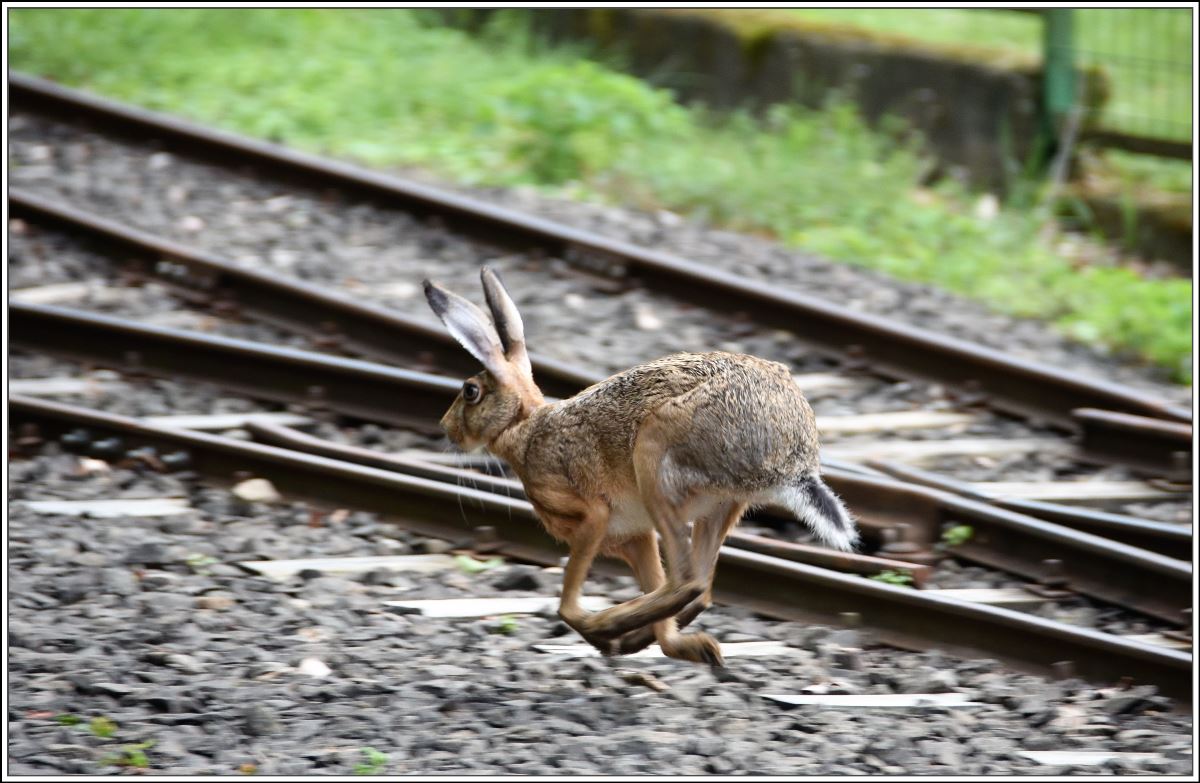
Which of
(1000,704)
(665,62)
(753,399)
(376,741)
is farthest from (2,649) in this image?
(665,62)

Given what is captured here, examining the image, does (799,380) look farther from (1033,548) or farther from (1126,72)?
(1126,72)

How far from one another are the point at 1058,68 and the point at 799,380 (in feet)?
16.7

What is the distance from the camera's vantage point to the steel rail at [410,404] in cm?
507

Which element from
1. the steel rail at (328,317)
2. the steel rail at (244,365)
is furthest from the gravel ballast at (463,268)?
the steel rail at (244,365)

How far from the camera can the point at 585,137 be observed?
10.0 meters

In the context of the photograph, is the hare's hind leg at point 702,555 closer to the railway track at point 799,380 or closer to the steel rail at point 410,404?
the railway track at point 799,380

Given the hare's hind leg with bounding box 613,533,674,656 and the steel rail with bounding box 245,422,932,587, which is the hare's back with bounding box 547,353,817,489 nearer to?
the hare's hind leg with bounding box 613,533,674,656

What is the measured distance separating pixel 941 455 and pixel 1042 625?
5.95ft

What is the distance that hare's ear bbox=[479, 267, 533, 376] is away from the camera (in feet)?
15.0

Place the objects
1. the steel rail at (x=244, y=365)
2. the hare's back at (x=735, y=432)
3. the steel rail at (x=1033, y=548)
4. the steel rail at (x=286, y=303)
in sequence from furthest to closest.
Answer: the steel rail at (x=286, y=303) → the steel rail at (x=244, y=365) → the steel rail at (x=1033, y=548) → the hare's back at (x=735, y=432)

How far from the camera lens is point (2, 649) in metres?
4.47

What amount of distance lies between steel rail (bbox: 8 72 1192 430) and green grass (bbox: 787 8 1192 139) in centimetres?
461

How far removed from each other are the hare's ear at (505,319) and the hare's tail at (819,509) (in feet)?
3.44

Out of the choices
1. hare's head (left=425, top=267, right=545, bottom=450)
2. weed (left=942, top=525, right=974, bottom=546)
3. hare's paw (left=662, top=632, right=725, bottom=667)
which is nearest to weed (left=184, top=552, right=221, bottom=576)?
hare's head (left=425, top=267, right=545, bottom=450)
